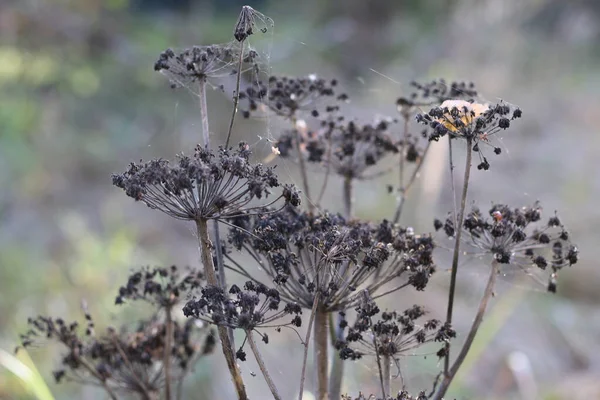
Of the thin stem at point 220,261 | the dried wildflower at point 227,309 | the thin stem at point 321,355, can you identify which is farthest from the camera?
the thin stem at point 321,355

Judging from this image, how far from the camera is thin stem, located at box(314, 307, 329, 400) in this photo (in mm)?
1329

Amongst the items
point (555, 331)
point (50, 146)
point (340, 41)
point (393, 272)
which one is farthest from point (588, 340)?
point (340, 41)

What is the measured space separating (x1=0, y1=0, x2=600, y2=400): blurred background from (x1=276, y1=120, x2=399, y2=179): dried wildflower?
30.1 inches

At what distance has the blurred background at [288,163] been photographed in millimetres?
4574

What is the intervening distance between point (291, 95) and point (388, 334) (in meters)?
0.61

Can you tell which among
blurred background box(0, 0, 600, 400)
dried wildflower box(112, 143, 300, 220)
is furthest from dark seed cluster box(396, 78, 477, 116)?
blurred background box(0, 0, 600, 400)

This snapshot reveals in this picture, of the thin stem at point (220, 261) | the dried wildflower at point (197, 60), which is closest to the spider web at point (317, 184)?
the dried wildflower at point (197, 60)

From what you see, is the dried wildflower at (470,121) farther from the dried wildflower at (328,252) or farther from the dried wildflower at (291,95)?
the dried wildflower at (291,95)

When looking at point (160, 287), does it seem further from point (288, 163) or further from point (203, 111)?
point (288, 163)

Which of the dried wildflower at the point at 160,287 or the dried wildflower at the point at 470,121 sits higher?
the dried wildflower at the point at 470,121

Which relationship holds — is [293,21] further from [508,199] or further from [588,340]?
[588,340]

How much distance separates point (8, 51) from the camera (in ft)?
27.7

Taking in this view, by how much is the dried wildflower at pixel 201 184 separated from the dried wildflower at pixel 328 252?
0.07m

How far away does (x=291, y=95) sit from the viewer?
61.2 inches
